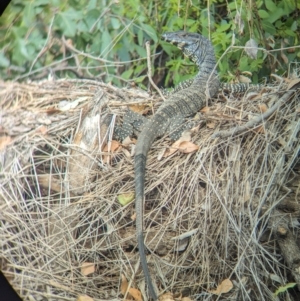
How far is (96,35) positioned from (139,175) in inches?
19.6

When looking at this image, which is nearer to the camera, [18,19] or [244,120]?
[244,120]

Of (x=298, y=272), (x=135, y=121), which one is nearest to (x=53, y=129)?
(x=135, y=121)

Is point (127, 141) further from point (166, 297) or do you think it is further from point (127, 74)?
point (166, 297)

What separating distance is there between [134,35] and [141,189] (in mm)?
513

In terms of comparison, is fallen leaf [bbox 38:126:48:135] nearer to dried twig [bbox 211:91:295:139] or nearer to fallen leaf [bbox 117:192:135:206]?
fallen leaf [bbox 117:192:135:206]

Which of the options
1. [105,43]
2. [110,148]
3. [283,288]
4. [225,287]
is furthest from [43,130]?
[283,288]

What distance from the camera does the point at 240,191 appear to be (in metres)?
2.23

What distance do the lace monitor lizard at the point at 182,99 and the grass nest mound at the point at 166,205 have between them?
0.11 ft

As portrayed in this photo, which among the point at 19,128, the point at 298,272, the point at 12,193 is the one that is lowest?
the point at 298,272

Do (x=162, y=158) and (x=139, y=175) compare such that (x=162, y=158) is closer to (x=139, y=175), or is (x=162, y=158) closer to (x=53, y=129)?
(x=139, y=175)

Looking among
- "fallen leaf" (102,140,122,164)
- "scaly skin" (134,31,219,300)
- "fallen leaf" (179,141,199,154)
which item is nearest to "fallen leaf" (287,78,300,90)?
"scaly skin" (134,31,219,300)

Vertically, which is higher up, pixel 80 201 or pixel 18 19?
pixel 18 19

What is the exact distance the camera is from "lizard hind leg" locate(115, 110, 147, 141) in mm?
2307

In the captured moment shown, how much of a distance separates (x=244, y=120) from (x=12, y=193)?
0.81 metres
